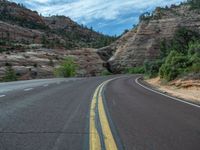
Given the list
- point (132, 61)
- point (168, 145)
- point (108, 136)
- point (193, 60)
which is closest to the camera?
point (168, 145)

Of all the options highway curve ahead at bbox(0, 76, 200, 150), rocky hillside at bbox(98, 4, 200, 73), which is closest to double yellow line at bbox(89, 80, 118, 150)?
highway curve ahead at bbox(0, 76, 200, 150)

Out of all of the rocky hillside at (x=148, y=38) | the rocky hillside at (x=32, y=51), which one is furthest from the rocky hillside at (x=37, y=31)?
the rocky hillside at (x=148, y=38)

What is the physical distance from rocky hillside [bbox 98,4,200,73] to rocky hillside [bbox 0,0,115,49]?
15.9m

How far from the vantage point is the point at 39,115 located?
368 inches

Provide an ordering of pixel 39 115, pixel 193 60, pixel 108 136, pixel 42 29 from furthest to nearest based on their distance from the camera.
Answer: pixel 42 29 < pixel 193 60 < pixel 39 115 < pixel 108 136

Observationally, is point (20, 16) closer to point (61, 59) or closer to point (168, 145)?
point (61, 59)

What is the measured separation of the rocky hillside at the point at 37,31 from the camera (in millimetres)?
119438

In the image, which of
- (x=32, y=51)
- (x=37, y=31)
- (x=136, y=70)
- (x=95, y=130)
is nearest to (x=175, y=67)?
(x=95, y=130)

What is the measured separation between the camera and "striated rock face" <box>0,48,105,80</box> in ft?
217

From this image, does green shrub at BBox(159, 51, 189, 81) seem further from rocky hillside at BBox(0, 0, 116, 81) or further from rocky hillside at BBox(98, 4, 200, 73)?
rocky hillside at BBox(98, 4, 200, 73)

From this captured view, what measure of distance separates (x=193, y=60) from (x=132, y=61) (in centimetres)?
7482

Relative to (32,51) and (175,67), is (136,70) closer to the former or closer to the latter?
(32,51)

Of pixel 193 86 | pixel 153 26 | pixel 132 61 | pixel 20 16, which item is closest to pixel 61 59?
pixel 132 61

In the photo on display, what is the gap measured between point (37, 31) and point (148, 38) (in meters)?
49.1
